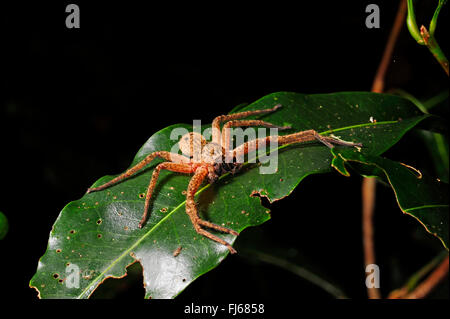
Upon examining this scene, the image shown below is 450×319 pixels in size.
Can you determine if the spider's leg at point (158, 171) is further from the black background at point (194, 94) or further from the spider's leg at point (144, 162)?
the black background at point (194, 94)

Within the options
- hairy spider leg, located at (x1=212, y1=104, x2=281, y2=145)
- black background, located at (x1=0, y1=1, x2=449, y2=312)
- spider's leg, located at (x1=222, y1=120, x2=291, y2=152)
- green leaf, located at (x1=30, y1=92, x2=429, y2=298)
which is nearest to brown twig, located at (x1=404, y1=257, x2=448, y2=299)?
black background, located at (x1=0, y1=1, x2=449, y2=312)

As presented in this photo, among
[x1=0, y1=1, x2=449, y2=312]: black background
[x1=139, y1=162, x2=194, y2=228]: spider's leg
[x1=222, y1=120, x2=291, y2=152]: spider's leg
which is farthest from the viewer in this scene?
[x1=0, y1=1, x2=449, y2=312]: black background

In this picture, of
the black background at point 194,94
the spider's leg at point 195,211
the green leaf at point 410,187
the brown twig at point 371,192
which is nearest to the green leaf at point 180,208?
the spider's leg at point 195,211

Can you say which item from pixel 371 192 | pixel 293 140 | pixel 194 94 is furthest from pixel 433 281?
pixel 194 94

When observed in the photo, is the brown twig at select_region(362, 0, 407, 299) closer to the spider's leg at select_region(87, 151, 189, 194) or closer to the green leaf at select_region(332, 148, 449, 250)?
the green leaf at select_region(332, 148, 449, 250)

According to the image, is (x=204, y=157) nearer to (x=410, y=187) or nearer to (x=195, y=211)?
(x=195, y=211)

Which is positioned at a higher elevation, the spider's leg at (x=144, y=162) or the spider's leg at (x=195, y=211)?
the spider's leg at (x=144, y=162)
